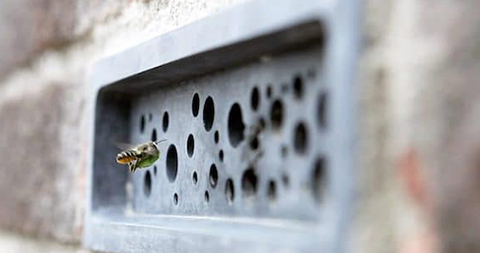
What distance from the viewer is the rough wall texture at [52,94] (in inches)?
32.0

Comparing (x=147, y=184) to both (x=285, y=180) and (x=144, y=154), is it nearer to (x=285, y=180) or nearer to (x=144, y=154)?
(x=144, y=154)

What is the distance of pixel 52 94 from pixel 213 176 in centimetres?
41

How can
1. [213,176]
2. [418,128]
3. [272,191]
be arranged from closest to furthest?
[418,128]
[272,191]
[213,176]

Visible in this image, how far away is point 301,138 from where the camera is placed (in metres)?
0.49

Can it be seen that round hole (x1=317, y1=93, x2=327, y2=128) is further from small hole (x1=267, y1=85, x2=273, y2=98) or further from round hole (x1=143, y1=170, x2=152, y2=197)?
round hole (x1=143, y1=170, x2=152, y2=197)

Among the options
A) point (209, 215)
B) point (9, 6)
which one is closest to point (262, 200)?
point (209, 215)

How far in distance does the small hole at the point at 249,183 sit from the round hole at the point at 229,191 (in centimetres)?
2

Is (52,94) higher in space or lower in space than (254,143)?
higher

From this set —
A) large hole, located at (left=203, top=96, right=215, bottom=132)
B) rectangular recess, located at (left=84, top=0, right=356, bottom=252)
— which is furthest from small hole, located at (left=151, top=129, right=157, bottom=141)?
large hole, located at (left=203, top=96, right=215, bottom=132)

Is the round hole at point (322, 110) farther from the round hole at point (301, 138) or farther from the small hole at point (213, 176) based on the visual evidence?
the small hole at point (213, 176)

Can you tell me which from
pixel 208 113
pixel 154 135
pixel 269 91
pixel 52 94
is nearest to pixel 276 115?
pixel 269 91

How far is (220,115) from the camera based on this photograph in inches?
23.5

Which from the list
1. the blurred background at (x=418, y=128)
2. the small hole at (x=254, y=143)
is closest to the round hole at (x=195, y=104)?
the small hole at (x=254, y=143)

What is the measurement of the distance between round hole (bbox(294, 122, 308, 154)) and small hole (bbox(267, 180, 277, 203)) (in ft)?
0.10
